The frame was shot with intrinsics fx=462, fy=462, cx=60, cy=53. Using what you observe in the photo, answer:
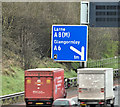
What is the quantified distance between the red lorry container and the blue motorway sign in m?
6.32

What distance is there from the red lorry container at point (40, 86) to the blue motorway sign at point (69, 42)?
6.32 metres

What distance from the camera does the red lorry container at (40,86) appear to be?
1161 inches

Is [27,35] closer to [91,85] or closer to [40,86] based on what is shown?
[40,86]

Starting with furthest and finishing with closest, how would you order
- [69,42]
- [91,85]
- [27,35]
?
[27,35] < [69,42] < [91,85]

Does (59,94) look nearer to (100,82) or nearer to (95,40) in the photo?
(100,82)

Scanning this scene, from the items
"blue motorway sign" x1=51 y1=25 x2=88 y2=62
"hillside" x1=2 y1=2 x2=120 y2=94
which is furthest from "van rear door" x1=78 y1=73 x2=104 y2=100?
"hillside" x1=2 y1=2 x2=120 y2=94

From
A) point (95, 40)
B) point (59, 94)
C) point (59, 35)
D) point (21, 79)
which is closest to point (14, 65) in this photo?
point (21, 79)

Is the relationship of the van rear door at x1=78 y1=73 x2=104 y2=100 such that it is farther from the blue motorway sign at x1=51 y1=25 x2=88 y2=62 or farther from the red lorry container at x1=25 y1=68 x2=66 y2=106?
the blue motorway sign at x1=51 y1=25 x2=88 y2=62

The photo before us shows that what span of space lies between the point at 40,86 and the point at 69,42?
7184 millimetres

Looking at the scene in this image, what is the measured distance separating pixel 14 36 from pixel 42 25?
4662 millimetres

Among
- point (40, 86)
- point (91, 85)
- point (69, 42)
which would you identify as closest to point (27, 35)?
point (69, 42)

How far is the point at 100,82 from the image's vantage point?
96.7ft

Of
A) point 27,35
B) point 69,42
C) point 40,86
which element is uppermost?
point 27,35

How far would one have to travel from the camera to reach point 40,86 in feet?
97.1
